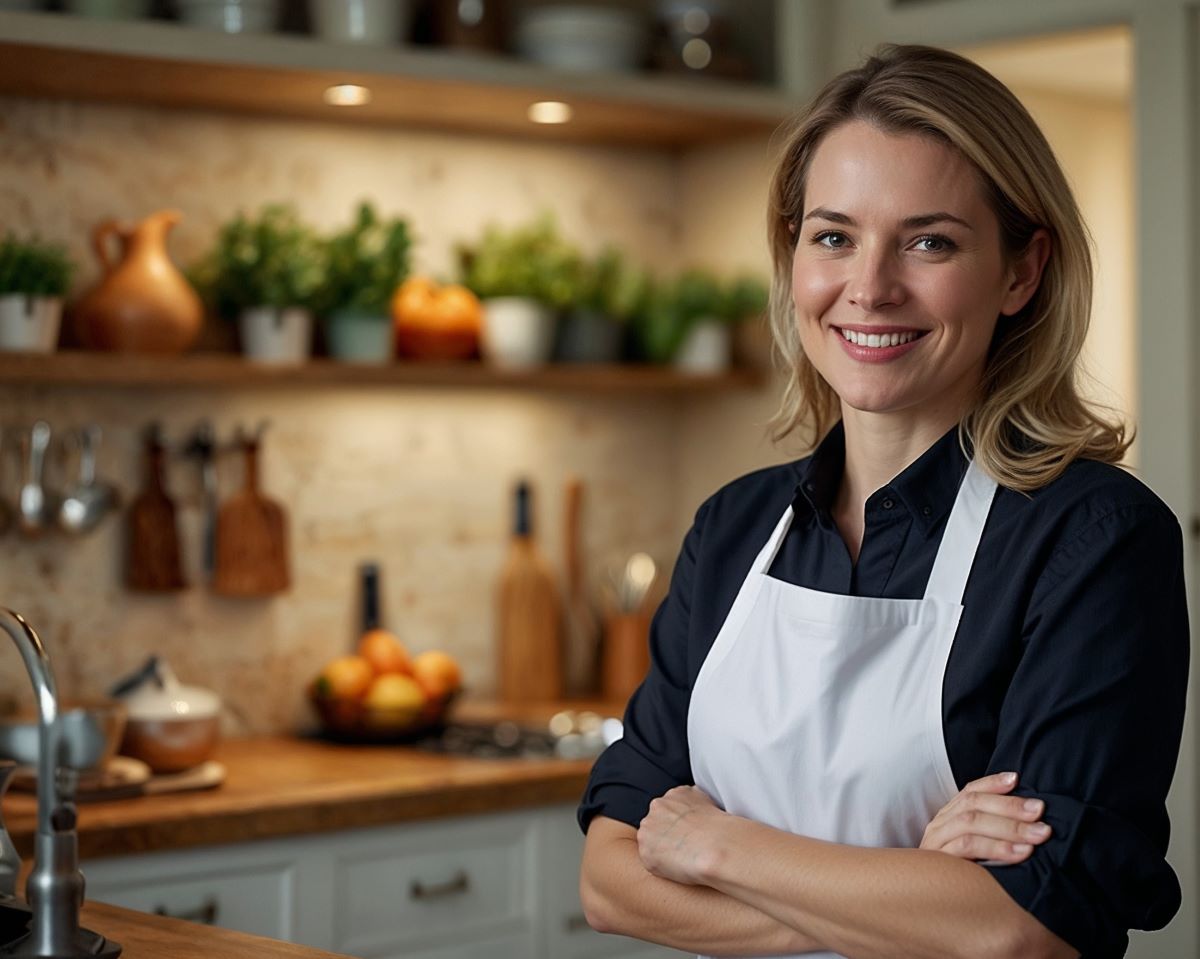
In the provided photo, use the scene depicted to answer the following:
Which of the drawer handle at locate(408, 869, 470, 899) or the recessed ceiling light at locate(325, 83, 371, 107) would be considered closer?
the drawer handle at locate(408, 869, 470, 899)

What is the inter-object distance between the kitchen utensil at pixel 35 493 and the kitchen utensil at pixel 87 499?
0.10ft

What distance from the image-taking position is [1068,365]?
1872 millimetres

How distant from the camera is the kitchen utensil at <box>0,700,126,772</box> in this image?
2.85m

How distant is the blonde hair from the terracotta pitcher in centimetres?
162

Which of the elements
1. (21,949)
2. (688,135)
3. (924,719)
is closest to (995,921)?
(924,719)

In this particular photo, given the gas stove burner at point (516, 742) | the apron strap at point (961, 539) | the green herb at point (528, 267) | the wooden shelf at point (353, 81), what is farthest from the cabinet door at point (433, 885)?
the apron strap at point (961, 539)

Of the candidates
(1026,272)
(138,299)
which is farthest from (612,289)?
(1026,272)

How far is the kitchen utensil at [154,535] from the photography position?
3369mm

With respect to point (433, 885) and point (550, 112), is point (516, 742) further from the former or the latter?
point (550, 112)

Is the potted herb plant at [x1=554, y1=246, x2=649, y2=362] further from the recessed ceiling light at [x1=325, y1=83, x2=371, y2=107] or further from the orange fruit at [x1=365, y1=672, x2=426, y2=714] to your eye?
the orange fruit at [x1=365, y1=672, x2=426, y2=714]

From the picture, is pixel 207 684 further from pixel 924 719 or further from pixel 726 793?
pixel 924 719

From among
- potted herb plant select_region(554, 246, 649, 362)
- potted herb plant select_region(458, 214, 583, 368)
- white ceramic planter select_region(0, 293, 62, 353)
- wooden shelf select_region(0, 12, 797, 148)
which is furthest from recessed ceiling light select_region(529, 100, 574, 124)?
white ceramic planter select_region(0, 293, 62, 353)

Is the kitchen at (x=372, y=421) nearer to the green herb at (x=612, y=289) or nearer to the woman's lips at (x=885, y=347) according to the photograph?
the green herb at (x=612, y=289)

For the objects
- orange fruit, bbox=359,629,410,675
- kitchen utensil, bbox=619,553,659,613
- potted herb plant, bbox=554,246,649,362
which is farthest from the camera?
kitchen utensil, bbox=619,553,659,613
